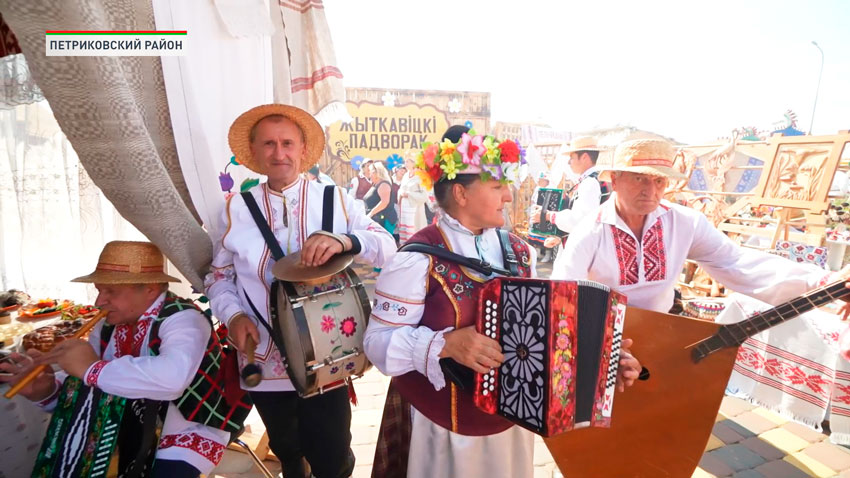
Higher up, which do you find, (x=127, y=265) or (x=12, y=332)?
Result: (x=127, y=265)

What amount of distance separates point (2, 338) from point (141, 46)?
82.6 inches

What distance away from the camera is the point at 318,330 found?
1660 mm

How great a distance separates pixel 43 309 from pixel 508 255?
3.26m

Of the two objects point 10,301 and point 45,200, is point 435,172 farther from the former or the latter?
point 10,301

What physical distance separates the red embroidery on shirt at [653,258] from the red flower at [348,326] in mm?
1700

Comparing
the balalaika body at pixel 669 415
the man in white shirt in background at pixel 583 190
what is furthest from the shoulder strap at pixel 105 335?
the man in white shirt in background at pixel 583 190

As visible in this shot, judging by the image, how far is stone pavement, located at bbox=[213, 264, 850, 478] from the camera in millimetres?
2834

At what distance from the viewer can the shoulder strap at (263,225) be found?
186 cm

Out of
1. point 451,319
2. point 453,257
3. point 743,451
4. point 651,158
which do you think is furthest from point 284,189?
point 743,451

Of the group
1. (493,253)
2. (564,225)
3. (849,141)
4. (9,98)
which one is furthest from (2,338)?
(849,141)

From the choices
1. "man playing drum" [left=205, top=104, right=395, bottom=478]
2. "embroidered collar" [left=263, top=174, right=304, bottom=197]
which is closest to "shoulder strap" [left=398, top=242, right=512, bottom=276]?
"man playing drum" [left=205, top=104, right=395, bottom=478]

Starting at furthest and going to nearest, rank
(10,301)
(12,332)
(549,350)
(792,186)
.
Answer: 1. (792,186)
2. (10,301)
3. (12,332)
4. (549,350)

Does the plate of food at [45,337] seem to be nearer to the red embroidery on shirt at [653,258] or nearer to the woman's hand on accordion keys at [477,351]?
the woman's hand on accordion keys at [477,351]

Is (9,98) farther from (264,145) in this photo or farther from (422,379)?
(422,379)
